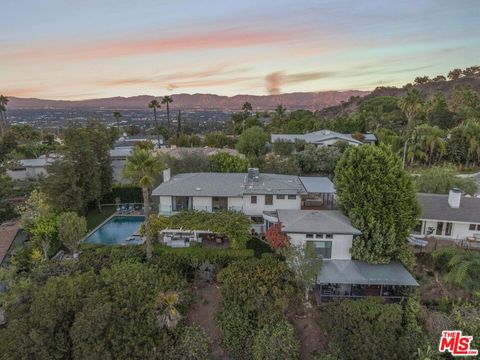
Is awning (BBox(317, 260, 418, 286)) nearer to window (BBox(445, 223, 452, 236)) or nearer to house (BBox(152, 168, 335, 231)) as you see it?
window (BBox(445, 223, 452, 236))

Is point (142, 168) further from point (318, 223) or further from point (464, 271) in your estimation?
point (464, 271)

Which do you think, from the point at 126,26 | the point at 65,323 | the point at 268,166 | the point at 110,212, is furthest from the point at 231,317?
the point at 126,26

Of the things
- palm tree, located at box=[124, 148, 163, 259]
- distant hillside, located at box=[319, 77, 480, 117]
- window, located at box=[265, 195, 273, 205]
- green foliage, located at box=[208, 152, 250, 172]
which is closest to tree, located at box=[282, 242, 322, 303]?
window, located at box=[265, 195, 273, 205]

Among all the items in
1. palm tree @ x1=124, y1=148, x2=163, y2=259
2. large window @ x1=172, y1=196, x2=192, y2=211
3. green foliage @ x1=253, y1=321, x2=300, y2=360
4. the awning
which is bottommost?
green foliage @ x1=253, y1=321, x2=300, y2=360

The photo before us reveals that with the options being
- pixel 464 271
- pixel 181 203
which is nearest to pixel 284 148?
pixel 181 203

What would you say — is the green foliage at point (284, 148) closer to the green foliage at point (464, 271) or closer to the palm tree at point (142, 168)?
the palm tree at point (142, 168)

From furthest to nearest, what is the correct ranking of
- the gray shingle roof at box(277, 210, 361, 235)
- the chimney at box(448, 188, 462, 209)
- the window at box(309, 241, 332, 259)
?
the chimney at box(448, 188, 462, 209), the window at box(309, 241, 332, 259), the gray shingle roof at box(277, 210, 361, 235)

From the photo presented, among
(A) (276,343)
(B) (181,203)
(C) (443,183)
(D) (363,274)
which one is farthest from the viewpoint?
(C) (443,183)

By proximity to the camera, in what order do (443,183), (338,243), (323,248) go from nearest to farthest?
1. (338,243)
2. (323,248)
3. (443,183)
